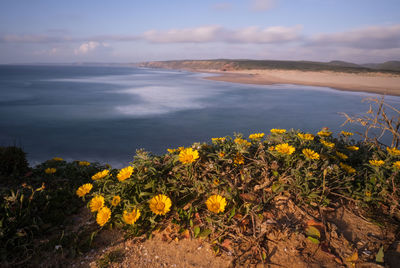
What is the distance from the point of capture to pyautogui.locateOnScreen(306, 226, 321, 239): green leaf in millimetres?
1612

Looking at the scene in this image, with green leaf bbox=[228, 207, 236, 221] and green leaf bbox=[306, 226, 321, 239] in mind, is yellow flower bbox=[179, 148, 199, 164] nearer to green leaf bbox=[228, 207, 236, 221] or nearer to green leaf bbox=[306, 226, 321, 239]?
green leaf bbox=[228, 207, 236, 221]

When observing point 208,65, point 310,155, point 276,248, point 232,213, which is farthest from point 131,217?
point 208,65

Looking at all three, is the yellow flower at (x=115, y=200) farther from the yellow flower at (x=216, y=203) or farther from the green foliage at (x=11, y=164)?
the green foliage at (x=11, y=164)

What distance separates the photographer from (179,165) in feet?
6.55

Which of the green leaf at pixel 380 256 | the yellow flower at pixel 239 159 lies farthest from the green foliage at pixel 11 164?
the green leaf at pixel 380 256

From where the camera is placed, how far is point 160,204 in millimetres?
1767

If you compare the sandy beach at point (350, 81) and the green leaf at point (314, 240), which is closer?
the green leaf at point (314, 240)

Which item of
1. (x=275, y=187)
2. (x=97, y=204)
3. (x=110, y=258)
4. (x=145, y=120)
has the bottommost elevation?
(x=145, y=120)

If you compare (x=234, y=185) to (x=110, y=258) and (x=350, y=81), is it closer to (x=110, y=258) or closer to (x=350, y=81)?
(x=110, y=258)

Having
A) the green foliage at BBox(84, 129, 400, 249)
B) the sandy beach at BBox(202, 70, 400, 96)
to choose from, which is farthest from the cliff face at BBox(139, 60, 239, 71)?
the green foliage at BBox(84, 129, 400, 249)

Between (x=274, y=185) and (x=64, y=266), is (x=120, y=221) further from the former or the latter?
(x=274, y=185)

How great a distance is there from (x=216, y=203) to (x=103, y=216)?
0.87 metres

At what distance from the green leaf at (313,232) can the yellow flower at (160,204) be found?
3.35 ft

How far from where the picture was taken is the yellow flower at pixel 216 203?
1.65m
